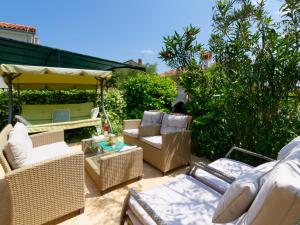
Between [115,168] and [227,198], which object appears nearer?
[227,198]

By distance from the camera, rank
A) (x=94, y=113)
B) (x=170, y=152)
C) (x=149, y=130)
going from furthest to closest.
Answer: (x=94, y=113)
(x=149, y=130)
(x=170, y=152)

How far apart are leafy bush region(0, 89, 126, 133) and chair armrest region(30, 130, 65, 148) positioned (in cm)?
264

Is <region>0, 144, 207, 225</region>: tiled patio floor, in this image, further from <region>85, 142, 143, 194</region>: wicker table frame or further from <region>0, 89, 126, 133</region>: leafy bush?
<region>0, 89, 126, 133</region>: leafy bush

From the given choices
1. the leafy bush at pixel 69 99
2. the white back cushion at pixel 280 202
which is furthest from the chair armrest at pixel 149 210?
the leafy bush at pixel 69 99

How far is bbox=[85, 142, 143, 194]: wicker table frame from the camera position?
2.69 meters

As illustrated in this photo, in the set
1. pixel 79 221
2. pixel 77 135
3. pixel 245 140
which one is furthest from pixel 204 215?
pixel 77 135

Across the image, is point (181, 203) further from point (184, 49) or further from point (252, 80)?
point (184, 49)

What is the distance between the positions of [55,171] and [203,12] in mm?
4010

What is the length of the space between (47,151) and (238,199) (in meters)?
2.91

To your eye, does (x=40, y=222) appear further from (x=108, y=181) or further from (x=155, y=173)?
(x=155, y=173)

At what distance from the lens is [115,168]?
9.11 ft

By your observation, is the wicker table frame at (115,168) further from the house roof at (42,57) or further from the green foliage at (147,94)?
the house roof at (42,57)

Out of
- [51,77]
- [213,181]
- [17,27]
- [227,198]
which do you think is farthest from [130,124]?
[17,27]

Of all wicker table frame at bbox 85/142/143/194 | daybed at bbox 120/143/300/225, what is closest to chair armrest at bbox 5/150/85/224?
wicker table frame at bbox 85/142/143/194
